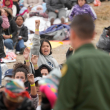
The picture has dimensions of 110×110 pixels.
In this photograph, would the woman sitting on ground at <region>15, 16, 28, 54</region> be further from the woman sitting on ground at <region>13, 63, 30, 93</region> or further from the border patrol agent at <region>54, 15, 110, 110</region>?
the border patrol agent at <region>54, 15, 110, 110</region>

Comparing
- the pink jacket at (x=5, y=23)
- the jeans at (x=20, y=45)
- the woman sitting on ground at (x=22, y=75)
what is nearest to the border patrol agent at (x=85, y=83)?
the woman sitting on ground at (x=22, y=75)

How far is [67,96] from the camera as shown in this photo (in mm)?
1357

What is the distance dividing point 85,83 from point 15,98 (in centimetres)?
54

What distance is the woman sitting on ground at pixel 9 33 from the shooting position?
5.68 metres

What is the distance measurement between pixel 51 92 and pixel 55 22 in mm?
6827

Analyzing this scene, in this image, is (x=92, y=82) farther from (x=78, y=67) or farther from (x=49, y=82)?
(x=49, y=82)

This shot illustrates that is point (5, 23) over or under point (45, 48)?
over

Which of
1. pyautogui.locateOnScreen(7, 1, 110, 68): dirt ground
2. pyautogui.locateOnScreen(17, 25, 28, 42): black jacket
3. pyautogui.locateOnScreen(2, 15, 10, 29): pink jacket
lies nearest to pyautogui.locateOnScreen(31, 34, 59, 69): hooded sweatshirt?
pyautogui.locateOnScreen(7, 1, 110, 68): dirt ground

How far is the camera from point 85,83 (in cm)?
135

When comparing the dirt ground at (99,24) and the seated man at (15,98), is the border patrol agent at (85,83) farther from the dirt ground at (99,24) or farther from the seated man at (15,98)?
the dirt ground at (99,24)

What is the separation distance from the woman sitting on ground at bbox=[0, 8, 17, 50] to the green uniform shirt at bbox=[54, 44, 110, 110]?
14.7 ft

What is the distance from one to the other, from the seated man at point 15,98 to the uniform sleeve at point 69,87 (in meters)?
0.37

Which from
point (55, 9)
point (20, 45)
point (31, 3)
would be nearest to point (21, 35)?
point (20, 45)

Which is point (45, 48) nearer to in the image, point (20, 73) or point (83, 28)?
point (20, 73)
